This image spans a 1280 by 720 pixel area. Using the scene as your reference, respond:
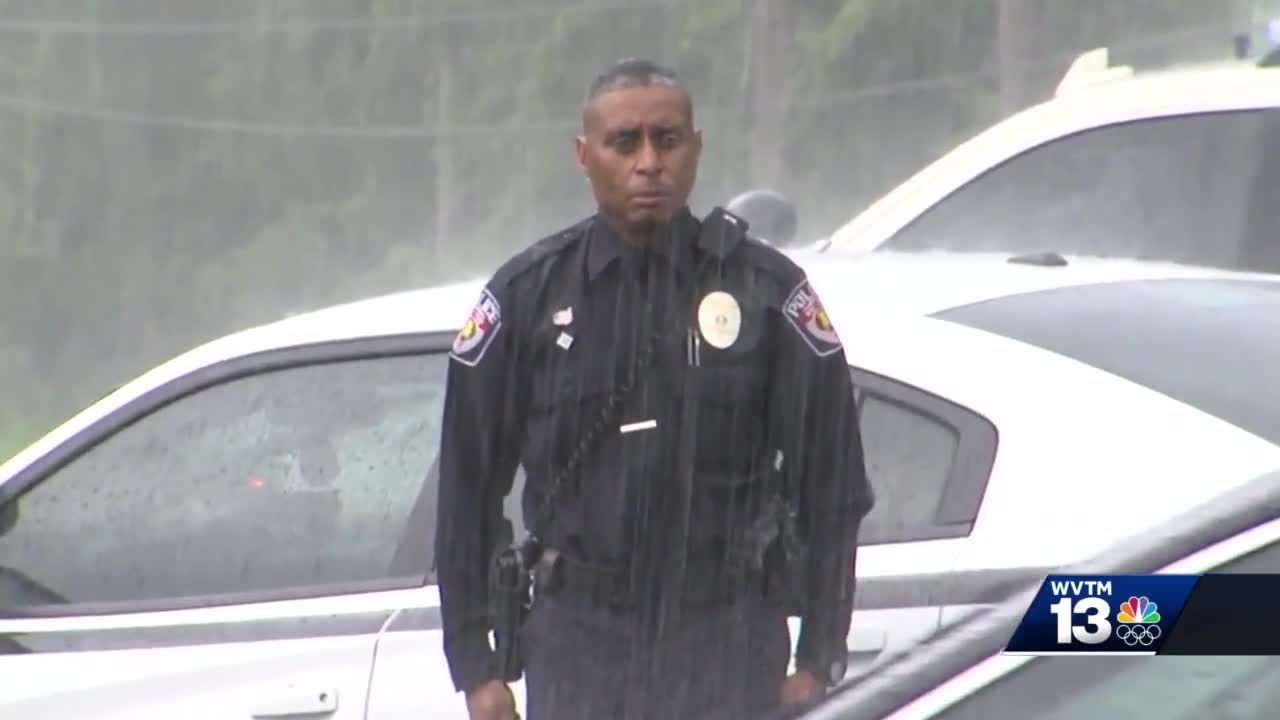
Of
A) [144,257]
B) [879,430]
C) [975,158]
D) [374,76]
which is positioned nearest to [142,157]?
[144,257]

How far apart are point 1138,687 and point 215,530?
2414 millimetres

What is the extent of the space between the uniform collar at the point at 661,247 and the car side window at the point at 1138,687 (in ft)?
3.98

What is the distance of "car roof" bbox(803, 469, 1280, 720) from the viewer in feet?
7.14

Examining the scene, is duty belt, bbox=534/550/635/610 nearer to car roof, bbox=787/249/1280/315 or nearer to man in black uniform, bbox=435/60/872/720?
man in black uniform, bbox=435/60/872/720

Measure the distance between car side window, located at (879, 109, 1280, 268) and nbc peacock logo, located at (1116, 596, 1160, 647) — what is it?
3.83 meters

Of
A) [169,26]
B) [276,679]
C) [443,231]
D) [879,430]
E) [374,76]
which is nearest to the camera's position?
[879,430]

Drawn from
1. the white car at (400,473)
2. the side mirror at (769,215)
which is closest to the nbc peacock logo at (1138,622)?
the white car at (400,473)

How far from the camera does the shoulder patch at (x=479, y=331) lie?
3.30 metres

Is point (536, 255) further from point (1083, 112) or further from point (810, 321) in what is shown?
point (1083, 112)

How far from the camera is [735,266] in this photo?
10.8 ft

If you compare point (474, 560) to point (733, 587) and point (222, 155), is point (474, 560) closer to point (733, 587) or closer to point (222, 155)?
point (733, 587)

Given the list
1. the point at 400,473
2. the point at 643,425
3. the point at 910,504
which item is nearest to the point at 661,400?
the point at 643,425

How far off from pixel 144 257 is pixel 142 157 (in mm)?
1662

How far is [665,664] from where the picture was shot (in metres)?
3.27
